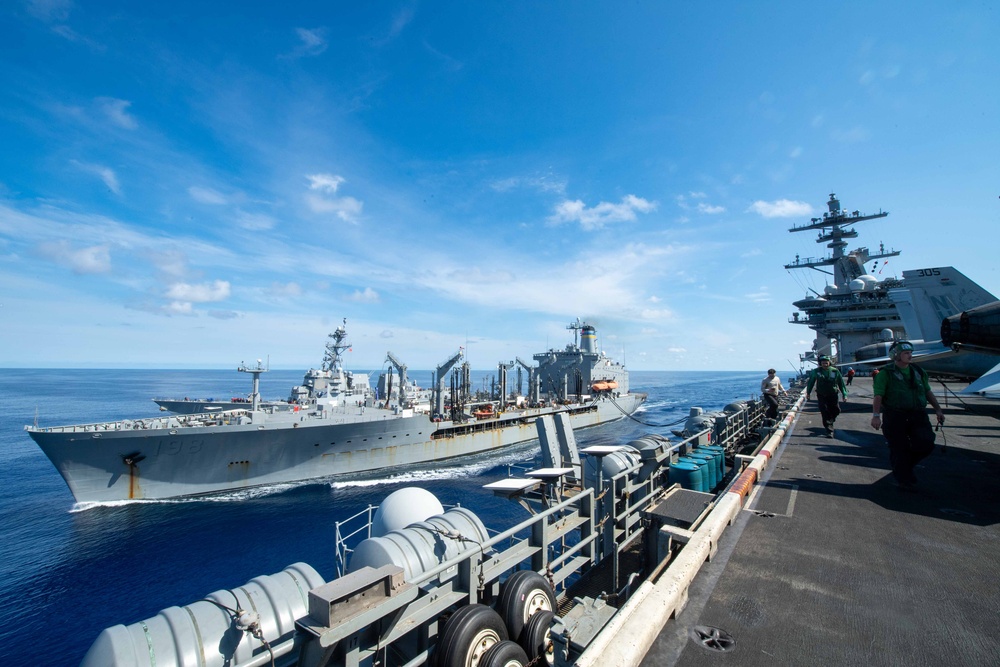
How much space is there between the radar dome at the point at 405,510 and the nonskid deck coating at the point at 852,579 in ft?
13.0

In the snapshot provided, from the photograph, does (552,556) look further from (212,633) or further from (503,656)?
(212,633)

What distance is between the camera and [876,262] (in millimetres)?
49812

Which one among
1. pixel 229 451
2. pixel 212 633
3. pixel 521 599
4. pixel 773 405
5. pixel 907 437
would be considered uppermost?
pixel 907 437

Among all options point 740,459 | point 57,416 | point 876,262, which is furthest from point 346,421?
point 876,262

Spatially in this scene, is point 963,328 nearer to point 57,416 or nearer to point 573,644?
point 573,644

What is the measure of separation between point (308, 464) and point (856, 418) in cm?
2961

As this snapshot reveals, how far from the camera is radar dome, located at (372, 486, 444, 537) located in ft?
20.3

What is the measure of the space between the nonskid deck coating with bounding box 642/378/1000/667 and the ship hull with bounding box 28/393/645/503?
14.1 metres

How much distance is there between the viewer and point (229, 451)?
24531mm

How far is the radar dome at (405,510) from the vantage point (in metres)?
6.18

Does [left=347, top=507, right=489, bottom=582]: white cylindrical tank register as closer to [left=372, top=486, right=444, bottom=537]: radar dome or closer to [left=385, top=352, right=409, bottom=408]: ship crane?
[left=372, top=486, right=444, bottom=537]: radar dome

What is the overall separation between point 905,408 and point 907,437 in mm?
508

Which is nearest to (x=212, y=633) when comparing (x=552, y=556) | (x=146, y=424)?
(x=552, y=556)

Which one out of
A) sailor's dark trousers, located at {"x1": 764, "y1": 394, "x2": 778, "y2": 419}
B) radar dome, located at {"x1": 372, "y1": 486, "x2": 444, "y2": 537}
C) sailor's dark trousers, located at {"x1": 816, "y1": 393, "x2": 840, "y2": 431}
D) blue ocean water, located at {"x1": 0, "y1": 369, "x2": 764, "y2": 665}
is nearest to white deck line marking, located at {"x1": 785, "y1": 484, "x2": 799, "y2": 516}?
radar dome, located at {"x1": 372, "y1": 486, "x2": 444, "y2": 537}
